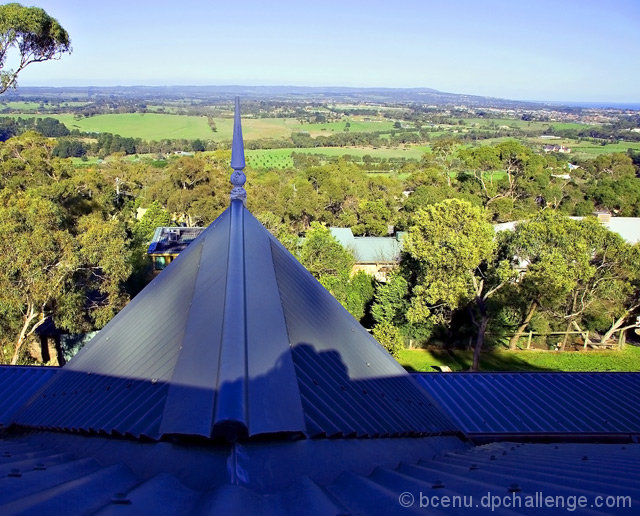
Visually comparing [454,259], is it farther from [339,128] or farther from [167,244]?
[339,128]

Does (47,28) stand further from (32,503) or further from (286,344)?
(32,503)

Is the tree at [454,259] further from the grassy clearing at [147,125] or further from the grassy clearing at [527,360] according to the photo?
the grassy clearing at [147,125]

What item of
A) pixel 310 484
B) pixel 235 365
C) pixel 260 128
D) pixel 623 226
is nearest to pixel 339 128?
pixel 260 128

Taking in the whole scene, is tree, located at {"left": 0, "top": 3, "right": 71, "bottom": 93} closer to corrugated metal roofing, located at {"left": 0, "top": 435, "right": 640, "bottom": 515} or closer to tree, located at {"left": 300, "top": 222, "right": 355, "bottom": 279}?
tree, located at {"left": 300, "top": 222, "right": 355, "bottom": 279}

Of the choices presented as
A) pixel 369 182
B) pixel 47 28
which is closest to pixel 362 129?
pixel 369 182

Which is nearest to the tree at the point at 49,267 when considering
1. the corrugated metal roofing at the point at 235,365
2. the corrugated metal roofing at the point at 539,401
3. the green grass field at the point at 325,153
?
the corrugated metal roofing at the point at 235,365
